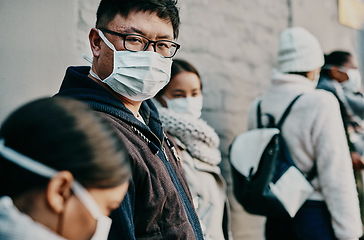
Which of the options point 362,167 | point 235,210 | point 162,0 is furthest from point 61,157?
point 235,210

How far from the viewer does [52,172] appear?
84 centimetres

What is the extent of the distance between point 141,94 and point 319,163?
3.98 feet

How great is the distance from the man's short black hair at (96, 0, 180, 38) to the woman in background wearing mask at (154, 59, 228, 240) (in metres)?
0.83

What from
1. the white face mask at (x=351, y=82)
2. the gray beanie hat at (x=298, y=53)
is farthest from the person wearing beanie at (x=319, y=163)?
the white face mask at (x=351, y=82)

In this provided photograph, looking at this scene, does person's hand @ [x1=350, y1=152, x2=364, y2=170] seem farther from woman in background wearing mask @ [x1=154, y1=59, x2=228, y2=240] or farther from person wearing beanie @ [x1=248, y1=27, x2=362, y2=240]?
woman in background wearing mask @ [x1=154, y1=59, x2=228, y2=240]

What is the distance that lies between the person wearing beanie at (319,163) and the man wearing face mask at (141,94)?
972 millimetres

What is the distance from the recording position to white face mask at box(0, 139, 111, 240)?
32.9 inches

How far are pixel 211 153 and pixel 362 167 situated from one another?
1023mm

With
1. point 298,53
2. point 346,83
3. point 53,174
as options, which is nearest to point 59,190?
point 53,174

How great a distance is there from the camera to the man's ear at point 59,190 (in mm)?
839

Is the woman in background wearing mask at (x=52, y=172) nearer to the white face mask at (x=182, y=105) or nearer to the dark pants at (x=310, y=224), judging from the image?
the white face mask at (x=182, y=105)

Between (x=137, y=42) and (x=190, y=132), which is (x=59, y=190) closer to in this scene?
(x=137, y=42)

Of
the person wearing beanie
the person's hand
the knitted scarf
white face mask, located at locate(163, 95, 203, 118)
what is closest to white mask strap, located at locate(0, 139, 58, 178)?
the knitted scarf

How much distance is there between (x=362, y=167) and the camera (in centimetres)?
273
